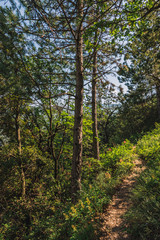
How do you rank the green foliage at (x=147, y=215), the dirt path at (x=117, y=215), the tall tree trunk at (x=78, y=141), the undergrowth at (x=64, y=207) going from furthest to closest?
the tall tree trunk at (x=78, y=141) < the undergrowth at (x=64, y=207) < the dirt path at (x=117, y=215) < the green foliage at (x=147, y=215)

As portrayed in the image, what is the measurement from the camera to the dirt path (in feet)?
8.99

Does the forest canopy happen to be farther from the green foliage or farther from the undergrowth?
the green foliage

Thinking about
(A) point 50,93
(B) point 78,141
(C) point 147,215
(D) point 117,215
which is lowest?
(D) point 117,215

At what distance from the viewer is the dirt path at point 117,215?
108 inches

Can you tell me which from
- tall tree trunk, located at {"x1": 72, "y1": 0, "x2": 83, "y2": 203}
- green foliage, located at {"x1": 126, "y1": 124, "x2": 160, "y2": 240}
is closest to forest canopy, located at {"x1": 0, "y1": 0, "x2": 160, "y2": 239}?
tall tree trunk, located at {"x1": 72, "y1": 0, "x2": 83, "y2": 203}

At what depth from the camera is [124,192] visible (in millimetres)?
4148

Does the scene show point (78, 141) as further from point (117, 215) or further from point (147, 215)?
point (147, 215)

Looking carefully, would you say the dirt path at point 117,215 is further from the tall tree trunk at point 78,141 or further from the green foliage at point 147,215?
the tall tree trunk at point 78,141

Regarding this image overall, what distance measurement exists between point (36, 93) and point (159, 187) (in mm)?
4278

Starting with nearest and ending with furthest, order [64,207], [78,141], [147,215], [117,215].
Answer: [147,215] → [117,215] → [78,141] → [64,207]

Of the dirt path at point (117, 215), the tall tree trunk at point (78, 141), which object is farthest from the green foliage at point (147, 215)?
the tall tree trunk at point (78, 141)

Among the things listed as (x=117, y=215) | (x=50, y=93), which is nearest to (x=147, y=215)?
(x=117, y=215)

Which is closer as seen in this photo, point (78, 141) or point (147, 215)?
point (147, 215)

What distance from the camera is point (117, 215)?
325cm
